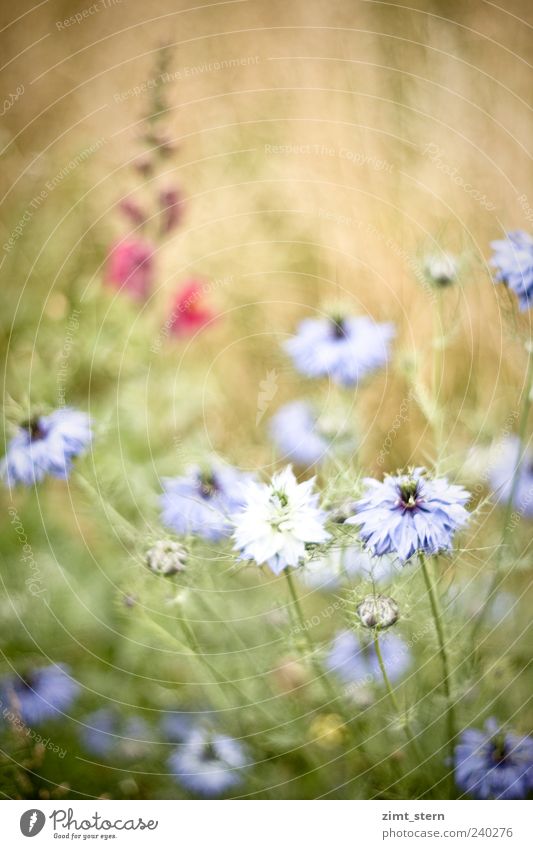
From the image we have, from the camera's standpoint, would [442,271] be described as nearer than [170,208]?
Yes

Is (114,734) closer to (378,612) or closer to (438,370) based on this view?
(378,612)

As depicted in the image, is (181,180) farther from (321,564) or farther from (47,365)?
(321,564)

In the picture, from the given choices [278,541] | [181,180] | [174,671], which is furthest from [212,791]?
[181,180]

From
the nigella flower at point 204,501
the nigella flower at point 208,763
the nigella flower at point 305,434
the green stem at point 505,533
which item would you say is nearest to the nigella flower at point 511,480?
the green stem at point 505,533

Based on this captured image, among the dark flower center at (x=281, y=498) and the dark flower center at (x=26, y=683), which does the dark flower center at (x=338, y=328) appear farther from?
the dark flower center at (x=26, y=683)
